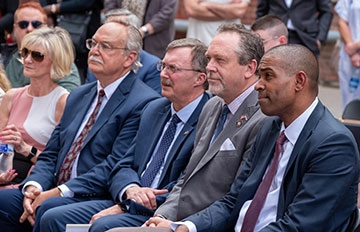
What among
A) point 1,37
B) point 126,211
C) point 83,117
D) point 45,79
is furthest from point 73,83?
point 1,37

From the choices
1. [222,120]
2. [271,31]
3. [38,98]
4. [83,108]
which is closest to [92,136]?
[83,108]

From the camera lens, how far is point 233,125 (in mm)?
5156

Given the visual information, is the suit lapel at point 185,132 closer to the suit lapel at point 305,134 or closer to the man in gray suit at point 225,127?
the man in gray suit at point 225,127

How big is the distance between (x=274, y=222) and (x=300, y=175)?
0.86ft

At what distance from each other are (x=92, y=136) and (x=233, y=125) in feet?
4.48

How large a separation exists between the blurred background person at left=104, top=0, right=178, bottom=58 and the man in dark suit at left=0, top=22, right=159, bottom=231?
2.71 meters

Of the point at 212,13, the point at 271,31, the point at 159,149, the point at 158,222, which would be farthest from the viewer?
the point at 212,13

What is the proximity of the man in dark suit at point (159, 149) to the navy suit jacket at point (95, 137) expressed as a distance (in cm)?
15

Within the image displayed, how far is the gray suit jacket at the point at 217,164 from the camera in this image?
505 centimetres

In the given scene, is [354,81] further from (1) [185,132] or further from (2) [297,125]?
(2) [297,125]

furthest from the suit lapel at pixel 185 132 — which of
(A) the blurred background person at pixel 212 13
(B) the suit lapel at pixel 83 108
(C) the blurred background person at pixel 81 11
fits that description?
(A) the blurred background person at pixel 212 13

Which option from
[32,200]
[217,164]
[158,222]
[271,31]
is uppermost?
[271,31]

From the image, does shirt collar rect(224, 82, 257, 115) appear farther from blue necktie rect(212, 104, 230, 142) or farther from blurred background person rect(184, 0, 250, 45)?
blurred background person rect(184, 0, 250, 45)

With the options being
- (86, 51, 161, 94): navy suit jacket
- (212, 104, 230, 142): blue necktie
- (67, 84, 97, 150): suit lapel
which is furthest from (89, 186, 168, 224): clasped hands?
(86, 51, 161, 94): navy suit jacket
